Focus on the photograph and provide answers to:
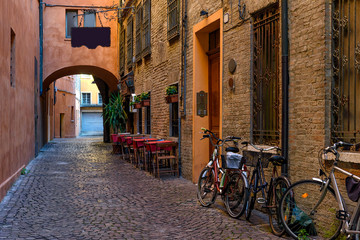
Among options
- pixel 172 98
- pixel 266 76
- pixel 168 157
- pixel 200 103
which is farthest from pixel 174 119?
pixel 266 76

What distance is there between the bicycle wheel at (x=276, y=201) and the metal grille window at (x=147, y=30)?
28.0 ft

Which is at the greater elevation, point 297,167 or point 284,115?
point 284,115

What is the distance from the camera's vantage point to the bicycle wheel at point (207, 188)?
20.4 feet

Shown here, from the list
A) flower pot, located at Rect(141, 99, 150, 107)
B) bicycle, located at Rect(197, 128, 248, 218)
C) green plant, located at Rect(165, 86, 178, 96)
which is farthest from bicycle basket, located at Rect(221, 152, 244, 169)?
flower pot, located at Rect(141, 99, 150, 107)

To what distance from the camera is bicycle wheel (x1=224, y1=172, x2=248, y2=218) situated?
538 centimetres

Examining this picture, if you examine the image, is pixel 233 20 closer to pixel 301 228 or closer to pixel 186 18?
pixel 186 18

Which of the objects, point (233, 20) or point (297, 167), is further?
point (233, 20)

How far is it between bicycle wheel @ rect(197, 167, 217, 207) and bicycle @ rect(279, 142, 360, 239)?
1831 millimetres

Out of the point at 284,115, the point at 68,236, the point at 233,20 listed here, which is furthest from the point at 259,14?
the point at 68,236

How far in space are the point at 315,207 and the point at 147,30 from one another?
386 inches

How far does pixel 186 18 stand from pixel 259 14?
3.32m

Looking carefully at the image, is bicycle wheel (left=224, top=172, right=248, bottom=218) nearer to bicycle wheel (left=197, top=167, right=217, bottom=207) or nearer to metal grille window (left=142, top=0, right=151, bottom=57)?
bicycle wheel (left=197, top=167, right=217, bottom=207)

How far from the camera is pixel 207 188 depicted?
20.8ft

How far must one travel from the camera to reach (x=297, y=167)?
509 centimetres
